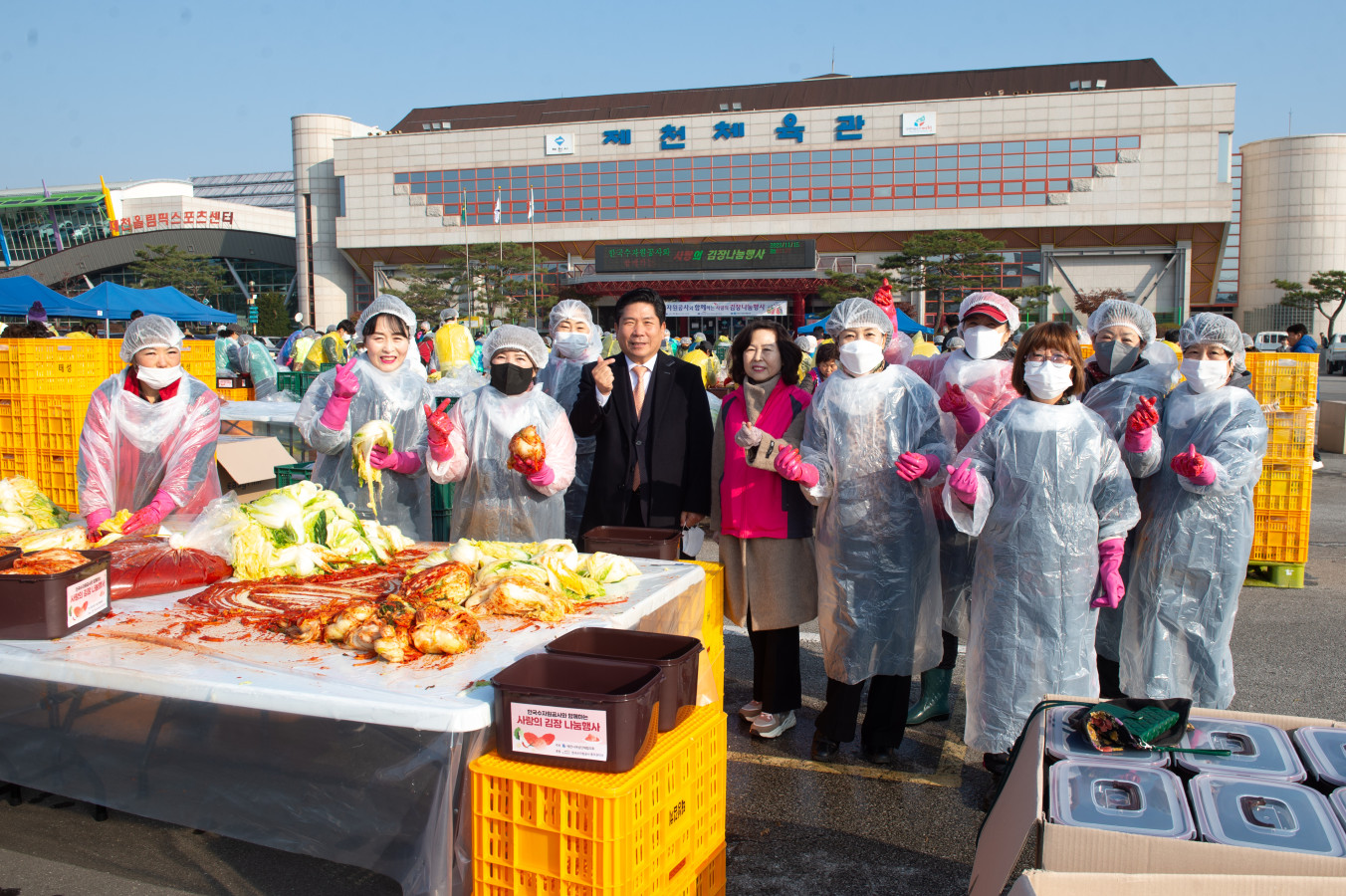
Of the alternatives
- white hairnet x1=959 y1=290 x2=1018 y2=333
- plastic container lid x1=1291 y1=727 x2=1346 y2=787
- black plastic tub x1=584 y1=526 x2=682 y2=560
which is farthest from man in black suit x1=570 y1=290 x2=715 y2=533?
plastic container lid x1=1291 y1=727 x2=1346 y2=787

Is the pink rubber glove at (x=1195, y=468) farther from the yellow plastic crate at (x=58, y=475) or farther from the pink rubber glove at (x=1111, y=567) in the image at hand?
the yellow plastic crate at (x=58, y=475)

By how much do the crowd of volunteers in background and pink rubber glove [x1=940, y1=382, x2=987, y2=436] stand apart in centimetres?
1

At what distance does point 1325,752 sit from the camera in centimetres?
193

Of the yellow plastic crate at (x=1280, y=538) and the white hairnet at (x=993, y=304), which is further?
the yellow plastic crate at (x=1280, y=538)

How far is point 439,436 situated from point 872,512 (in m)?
1.79

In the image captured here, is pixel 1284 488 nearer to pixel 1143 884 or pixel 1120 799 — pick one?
pixel 1120 799

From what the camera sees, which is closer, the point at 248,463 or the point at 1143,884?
Result: the point at 1143,884

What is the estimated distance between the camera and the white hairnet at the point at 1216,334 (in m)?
3.71

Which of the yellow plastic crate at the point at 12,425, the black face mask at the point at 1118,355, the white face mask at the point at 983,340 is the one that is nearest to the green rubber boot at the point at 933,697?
the white face mask at the point at 983,340

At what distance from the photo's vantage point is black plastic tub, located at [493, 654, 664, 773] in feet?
5.97

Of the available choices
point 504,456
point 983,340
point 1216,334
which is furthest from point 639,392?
point 1216,334

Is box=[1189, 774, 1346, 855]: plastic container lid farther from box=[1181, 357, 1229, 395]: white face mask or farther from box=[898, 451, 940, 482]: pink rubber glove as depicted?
box=[1181, 357, 1229, 395]: white face mask

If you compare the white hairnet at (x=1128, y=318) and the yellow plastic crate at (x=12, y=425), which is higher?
the white hairnet at (x=1128, y=318)

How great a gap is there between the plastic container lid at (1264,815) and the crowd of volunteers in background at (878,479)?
1.45m
